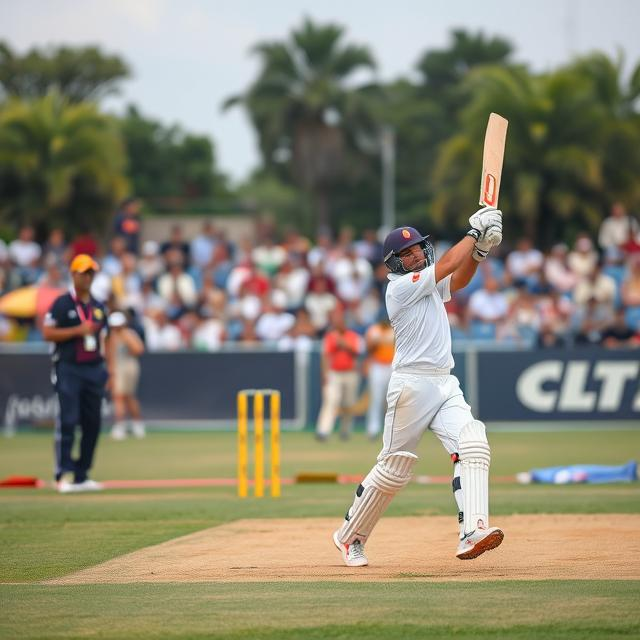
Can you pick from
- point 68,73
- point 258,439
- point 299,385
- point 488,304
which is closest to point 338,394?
point 299,385

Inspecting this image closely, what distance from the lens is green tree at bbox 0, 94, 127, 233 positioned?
139 feet

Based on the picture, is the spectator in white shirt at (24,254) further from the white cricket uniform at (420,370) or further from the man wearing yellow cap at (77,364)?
the white cricket uniform at (420,370)

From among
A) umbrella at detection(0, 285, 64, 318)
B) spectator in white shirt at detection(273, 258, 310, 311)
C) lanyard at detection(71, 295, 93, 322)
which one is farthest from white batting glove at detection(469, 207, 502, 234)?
spectator in white shirt at detection(273, 258, 310, 311)

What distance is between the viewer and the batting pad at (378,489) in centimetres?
951

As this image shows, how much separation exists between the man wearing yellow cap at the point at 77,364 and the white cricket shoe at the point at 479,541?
24.7 ft

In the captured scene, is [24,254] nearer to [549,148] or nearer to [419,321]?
[549,148]

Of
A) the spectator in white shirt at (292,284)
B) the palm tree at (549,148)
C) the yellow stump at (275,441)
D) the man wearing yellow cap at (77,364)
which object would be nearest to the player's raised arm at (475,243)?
the yellow stump at (275,441)

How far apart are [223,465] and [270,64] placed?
135 feet

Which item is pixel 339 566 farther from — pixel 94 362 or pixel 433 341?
pixel 94 362

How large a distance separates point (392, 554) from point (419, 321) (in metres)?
1.98

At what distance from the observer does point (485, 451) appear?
366 inches

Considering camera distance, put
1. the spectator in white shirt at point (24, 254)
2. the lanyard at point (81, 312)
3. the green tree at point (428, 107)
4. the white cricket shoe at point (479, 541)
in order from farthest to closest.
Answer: the green tree at point (428, 107) → the spectator in white shirt at point (24, 254) → the lanyard at point (81, 312) → the white cricket shoe at point (479, 541)

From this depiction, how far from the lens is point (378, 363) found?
23.9 meters

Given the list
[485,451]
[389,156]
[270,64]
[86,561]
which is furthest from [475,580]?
[389,156]
